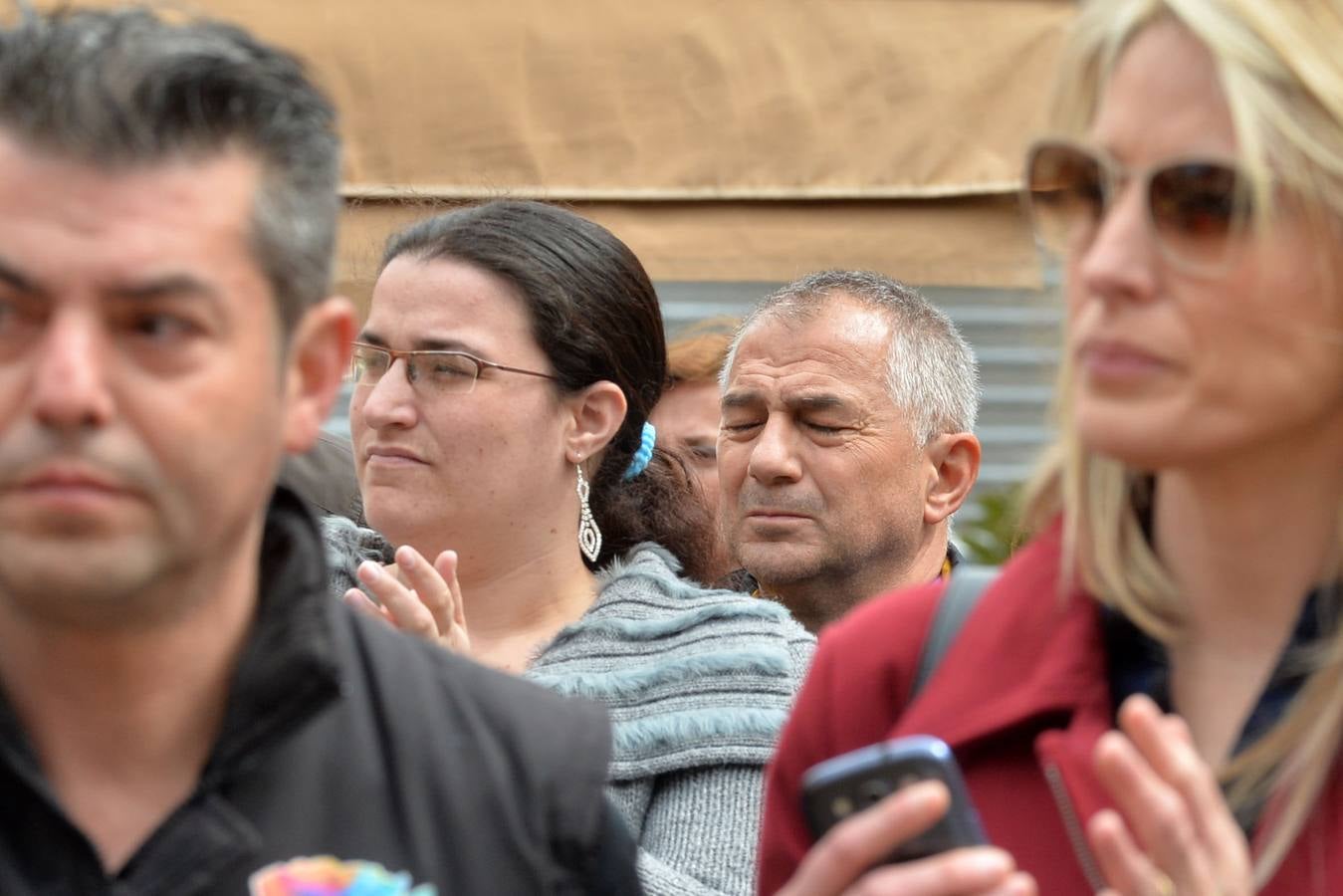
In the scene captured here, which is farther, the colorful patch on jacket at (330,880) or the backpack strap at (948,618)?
the backpack strap at (948,618)

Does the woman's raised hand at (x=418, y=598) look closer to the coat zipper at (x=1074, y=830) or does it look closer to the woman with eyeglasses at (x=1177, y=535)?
the woman with eyeglasses at (x=1177, y=535)

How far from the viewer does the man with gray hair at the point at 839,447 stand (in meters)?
4.06

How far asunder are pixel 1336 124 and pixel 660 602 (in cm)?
193

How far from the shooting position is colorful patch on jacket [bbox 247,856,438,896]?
1.83 metres

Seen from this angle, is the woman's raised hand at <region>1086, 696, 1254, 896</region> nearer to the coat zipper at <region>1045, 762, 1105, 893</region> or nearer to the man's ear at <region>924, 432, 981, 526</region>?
the coat zipper at <region>1045, 762, 1105, 893</region>

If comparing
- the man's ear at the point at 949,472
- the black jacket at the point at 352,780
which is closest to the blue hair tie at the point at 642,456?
the man's ear at the point at 949,472

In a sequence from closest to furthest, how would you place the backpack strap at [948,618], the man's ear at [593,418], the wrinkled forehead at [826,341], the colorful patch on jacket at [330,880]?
the colorful patch on jacket at [330,880]
the backpack strap at [948,618]
the man's ear at [593,418]
the wrinkled forehead at [826,341]

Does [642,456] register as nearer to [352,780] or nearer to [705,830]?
[705,830]

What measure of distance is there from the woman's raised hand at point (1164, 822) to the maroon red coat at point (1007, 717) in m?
0.13

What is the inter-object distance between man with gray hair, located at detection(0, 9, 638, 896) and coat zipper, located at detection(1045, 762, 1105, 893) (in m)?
0.47

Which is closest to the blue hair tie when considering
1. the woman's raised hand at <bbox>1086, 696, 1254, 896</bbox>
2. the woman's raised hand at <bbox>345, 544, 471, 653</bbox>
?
the woman's raised hand at <bbox>345, 544, 471, 653</bbox>

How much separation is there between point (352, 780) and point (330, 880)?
105 millimetres

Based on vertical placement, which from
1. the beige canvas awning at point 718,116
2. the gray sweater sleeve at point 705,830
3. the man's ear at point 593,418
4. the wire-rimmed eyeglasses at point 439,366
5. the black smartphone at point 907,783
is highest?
the beige canvas awning at point 718,116

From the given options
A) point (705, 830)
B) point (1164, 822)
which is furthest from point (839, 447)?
point (1164, 822)
